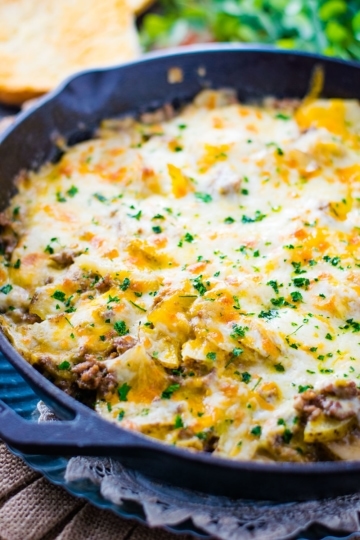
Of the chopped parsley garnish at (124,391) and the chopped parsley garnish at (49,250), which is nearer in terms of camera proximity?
the chopped parsley garnish at (124,391)

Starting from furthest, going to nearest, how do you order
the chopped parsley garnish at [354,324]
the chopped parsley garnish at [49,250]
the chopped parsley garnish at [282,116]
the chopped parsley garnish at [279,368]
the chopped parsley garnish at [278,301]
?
the chopped parsley garnish at [282,116] < the chopped parsley garnish at [49,250] < the chopped parsley garnish at [278,301] < the chopped parsley garnish at [354,324] < the chopped parsley garnish at [279,368]

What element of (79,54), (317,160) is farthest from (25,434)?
(79,54)

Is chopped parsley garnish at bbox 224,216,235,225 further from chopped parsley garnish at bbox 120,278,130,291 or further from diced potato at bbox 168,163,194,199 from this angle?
chopped parsley garnish at bbox 120,278,130,291

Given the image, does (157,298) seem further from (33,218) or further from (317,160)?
(317,160)

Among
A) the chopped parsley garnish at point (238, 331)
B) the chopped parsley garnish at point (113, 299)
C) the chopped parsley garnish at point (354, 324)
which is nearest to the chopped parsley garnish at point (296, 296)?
the chopped parsley garnish at point (354, 324)

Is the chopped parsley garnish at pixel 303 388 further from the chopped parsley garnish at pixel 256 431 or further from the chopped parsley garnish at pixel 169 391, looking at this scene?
the chopped parsley garnish at pixel 169 391

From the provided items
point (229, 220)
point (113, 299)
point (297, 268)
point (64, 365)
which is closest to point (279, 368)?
point (297, 268)

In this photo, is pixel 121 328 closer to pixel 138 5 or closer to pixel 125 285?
pixel 125 285
